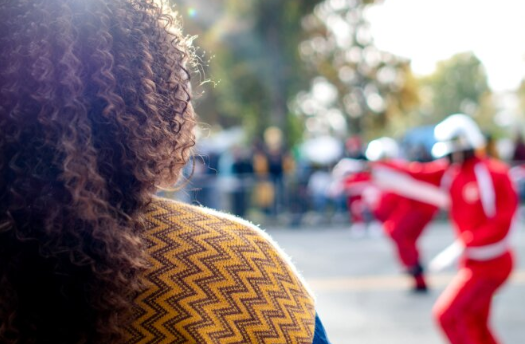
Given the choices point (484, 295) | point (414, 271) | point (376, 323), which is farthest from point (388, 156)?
point (484, 295)

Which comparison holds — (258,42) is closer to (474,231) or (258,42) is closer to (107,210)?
(474,231)

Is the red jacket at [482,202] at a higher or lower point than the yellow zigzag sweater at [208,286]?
Result: higher

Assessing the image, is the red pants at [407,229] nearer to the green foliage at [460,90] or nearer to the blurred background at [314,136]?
the blurred background at [314,136]

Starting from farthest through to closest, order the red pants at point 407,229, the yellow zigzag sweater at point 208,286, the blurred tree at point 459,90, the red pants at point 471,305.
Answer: the blurred tree at point 459,90, the red pants at point 407,229, the red pants at point 471,305, the yellow zigzag sweater at point 208,286

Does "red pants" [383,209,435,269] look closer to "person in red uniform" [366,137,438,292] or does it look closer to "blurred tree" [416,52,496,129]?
"person in red uniform" [366,137,438,292]

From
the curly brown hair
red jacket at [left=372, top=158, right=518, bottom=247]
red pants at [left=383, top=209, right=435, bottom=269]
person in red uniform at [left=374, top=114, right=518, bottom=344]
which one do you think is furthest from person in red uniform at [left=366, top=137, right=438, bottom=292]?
the curly brown hair

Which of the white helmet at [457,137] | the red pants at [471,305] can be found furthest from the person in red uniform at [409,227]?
the red pants at [471,305]

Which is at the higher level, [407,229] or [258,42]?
[258,42]

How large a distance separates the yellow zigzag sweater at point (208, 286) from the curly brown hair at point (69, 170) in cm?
6

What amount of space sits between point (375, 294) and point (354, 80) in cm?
2430

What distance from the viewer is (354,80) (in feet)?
106

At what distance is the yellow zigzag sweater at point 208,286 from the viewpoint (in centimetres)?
127

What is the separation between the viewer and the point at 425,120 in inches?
3679

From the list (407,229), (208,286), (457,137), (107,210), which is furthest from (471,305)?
(407,229)
